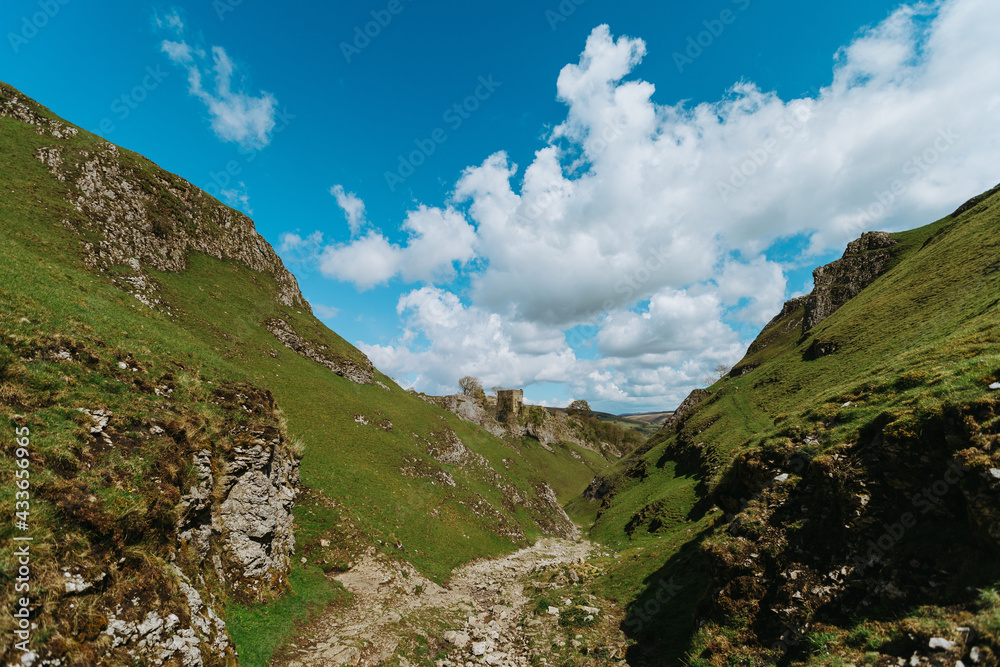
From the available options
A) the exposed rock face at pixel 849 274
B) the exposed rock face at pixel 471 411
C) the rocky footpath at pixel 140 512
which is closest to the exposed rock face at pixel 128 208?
the rocky footpath at pixel 140 512

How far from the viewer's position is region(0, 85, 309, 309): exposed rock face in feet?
135

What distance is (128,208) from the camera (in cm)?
4638

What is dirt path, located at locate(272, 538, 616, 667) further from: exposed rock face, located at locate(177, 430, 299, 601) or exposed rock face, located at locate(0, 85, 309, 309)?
exposed rock face, located at locate(0, 85, 309, 309)

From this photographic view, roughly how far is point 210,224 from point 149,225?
10811mm

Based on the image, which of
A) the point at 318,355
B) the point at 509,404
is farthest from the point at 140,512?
the point at 509,404

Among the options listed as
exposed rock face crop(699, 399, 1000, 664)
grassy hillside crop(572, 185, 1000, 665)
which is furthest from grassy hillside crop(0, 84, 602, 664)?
exposed rock face crop(699, 399, 1000, 664)

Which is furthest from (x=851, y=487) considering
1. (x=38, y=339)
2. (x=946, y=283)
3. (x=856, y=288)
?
(x=856, y=288)

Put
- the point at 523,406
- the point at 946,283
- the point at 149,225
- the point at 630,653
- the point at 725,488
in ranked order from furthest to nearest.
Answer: the point at 523,406
the point at 149,225
the point at 946,283
the point at 725,488
the point at 630,653

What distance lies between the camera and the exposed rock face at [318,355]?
5525 centimetres

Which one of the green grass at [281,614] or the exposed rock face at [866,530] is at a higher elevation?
the green grass at [281,614]

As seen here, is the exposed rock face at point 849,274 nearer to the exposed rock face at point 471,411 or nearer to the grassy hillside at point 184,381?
the grassy hillside at point 184,381

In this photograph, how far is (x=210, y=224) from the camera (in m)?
57.6

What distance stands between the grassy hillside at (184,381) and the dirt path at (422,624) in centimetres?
188

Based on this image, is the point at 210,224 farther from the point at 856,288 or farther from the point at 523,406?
the point at 856,288
